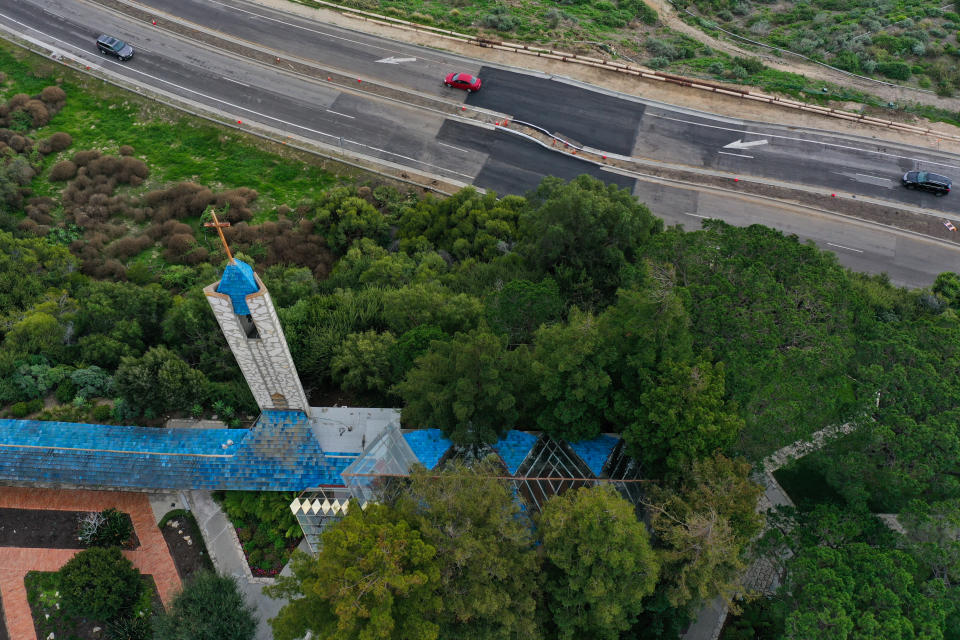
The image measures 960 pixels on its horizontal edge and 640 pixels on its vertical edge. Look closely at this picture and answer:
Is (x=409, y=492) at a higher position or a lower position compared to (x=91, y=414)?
lower

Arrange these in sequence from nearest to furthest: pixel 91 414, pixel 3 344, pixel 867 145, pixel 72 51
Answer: pixel 91 414, pixel 3 344, pixel 867 145, pixel 72 51

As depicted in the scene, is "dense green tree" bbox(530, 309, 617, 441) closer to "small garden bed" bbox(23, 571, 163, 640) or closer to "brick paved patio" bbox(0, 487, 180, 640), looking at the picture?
"brick paved patio" bbox(0, 487, 180, 640)

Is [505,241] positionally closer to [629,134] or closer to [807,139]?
[629,134]

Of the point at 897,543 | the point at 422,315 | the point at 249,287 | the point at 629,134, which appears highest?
the point at 629,134

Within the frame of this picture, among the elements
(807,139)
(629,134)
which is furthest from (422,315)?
(807,139)

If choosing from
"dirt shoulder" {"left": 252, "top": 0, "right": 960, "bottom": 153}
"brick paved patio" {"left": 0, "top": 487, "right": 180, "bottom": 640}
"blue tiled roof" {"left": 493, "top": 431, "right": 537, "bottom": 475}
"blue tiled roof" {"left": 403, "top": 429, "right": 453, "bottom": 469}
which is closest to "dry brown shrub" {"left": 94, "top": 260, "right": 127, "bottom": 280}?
"brick paved patio" {"left": 0, "top": 487, "right": 180, "bottom": 640}

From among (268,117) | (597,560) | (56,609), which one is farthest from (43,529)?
(268,117)

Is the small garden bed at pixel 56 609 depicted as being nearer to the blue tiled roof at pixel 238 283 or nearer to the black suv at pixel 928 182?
the blue tiled roof at pixel 238 283

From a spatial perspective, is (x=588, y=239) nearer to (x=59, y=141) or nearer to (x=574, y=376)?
(x=574, y=376)
